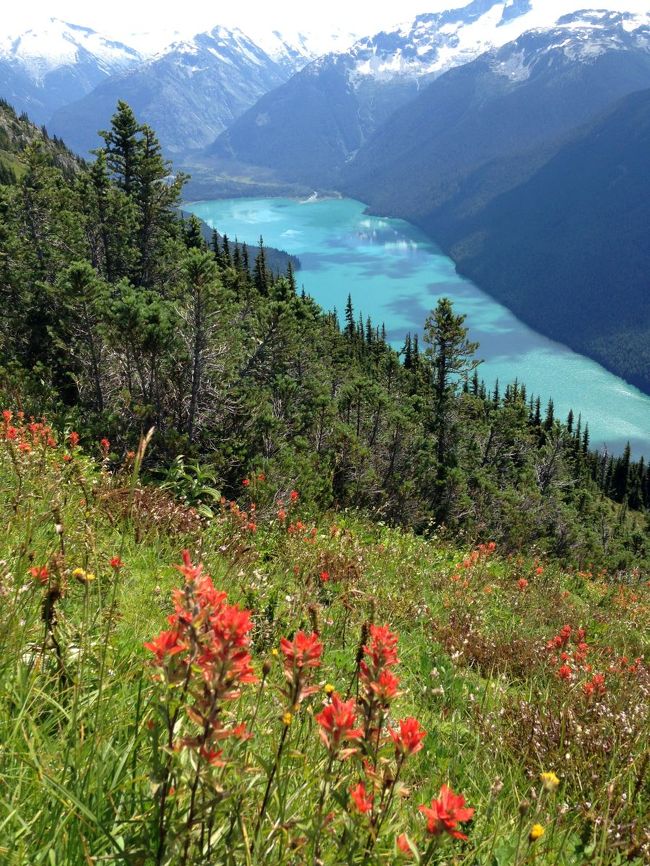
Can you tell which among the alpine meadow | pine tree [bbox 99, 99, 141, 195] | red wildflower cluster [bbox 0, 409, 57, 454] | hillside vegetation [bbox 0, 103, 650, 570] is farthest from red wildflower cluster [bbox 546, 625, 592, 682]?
pine tree [bbox 99, 99, 141, 195]

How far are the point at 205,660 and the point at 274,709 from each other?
4.84ft

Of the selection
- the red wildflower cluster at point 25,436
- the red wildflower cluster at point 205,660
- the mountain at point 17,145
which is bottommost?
the red wildflower cluster at point 25,436

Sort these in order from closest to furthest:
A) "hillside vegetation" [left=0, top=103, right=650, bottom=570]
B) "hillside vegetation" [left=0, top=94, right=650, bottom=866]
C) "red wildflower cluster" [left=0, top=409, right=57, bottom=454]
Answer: "hillside vegetation" [left=0, top=94, right=650, bottom=866]
"red wildflower cluster" [left=0, top=409, right=57, bottom=454]
"hillside vegetation" [left=0, top=103, right=650, bottom=570]

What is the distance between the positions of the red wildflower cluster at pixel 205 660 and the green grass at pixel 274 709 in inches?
3.4

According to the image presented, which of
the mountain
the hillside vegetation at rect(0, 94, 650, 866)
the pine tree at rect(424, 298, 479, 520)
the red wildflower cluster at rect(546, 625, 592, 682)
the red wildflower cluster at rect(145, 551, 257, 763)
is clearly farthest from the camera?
the mountain

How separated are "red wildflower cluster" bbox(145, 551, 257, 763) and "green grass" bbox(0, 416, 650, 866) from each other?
85mm

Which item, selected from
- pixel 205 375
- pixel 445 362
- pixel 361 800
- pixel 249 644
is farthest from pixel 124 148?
pixel 361 800

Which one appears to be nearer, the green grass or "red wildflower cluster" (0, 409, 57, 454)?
the green grass

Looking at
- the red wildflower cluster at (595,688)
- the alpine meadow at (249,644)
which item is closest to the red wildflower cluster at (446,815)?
the alpine meadow at (249,644)

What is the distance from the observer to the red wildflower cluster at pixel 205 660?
1159 mm

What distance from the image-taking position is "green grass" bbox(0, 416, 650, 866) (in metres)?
1.48

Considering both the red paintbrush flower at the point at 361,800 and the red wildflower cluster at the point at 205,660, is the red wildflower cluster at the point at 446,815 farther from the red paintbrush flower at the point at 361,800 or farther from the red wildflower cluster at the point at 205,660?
the red wildflower cluster at the point at 205,660

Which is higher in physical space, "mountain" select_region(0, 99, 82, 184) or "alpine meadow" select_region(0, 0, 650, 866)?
"mountain" select_region(0, 99, 82, 184)

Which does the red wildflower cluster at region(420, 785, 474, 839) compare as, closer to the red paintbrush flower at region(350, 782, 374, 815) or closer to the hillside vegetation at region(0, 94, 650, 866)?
the hillside vegetation at region(0, 94, 650, 866)
